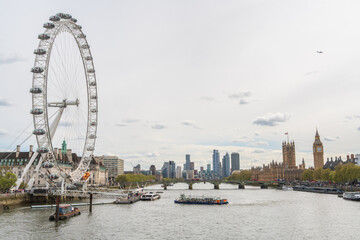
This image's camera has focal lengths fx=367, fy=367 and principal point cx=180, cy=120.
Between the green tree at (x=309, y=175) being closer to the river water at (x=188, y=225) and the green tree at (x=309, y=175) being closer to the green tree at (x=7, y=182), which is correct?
the river water at (x=188, y=225)

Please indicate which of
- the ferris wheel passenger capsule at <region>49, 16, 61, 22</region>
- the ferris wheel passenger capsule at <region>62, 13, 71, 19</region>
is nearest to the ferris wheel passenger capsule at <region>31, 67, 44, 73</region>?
the ferris wheel passenger capsule at <region>49, 16, 61, 22</region>

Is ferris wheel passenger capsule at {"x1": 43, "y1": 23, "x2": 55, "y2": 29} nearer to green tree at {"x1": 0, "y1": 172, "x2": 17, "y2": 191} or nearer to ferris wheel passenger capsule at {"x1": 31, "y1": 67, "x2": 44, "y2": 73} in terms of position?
ferris wheel passenger capsule at {"x1": 31, "y1": 67, "x2": 44, "y2": 73}

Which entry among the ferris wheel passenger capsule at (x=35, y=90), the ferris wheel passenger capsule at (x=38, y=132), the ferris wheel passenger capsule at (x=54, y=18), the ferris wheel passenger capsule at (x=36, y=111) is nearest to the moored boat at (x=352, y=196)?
the ferris wheel passenger capsule at (x=38, y=132)

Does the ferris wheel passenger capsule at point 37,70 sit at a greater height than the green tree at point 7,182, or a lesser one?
greater

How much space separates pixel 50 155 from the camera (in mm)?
71312

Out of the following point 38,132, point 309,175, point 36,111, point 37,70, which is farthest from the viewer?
point 309,175

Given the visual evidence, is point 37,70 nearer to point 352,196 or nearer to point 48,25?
point 48,25

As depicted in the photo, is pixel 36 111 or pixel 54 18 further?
pixel 54 18

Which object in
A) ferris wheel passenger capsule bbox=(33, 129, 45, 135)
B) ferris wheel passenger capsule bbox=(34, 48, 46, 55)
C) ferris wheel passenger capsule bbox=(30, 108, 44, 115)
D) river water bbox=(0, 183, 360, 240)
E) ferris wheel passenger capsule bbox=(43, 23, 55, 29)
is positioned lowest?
river water bbox=(0, 183, 360, 240)

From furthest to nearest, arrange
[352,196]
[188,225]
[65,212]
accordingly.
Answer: [352,196], [65,212], [188,225]

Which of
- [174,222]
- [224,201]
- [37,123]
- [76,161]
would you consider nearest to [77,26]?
[37,123]

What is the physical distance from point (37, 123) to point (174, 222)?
30224 millimetres

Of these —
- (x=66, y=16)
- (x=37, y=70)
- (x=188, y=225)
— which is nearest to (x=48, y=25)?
(x=66, y=16)

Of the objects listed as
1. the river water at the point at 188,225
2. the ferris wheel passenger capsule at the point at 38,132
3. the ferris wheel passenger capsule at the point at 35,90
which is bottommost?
the river water at the point at 188,225
